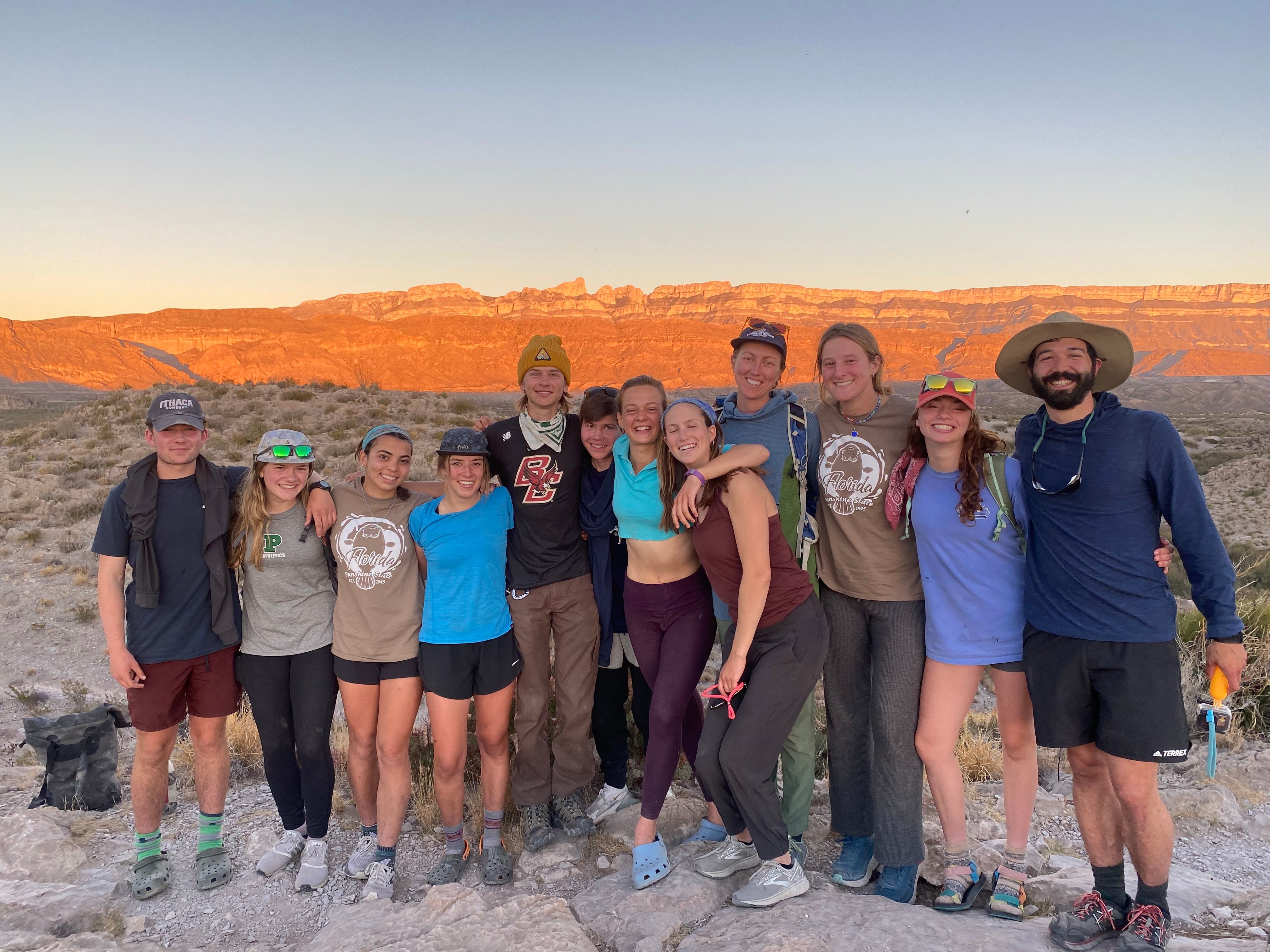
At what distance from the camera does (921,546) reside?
3326 mm

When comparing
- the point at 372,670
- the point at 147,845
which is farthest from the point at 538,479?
the point at 147,845

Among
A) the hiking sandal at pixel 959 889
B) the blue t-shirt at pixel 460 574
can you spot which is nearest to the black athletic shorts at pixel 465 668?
the blue t-shirt at pixel 460 574

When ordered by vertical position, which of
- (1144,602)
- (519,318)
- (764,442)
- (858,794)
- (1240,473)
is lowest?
(1240,473)

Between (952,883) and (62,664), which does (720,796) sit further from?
(62,664)

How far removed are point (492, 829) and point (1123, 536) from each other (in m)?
3.17

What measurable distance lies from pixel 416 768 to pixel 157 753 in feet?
5.13

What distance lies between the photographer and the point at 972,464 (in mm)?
3205

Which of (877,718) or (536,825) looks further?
(536,825)

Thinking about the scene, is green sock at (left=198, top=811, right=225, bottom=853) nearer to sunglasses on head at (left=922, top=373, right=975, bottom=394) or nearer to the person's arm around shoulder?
the person's arm around shoulder

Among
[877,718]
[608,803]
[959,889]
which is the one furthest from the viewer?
[608,803]

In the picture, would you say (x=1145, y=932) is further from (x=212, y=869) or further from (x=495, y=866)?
(x=212, y=869)

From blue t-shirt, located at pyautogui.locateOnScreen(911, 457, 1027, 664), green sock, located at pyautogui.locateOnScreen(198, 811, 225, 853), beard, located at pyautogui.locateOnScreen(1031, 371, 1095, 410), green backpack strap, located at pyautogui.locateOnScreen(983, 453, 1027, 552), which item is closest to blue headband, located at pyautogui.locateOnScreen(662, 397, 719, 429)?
blue t-shirt, located at pyautogui.locateOnScreen(911, 457, 1027, 664)

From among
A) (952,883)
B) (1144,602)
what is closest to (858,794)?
(952,883)

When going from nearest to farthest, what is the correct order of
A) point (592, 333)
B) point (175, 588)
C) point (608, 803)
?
point (175, 588), point (608, 803), point (592, 333)
